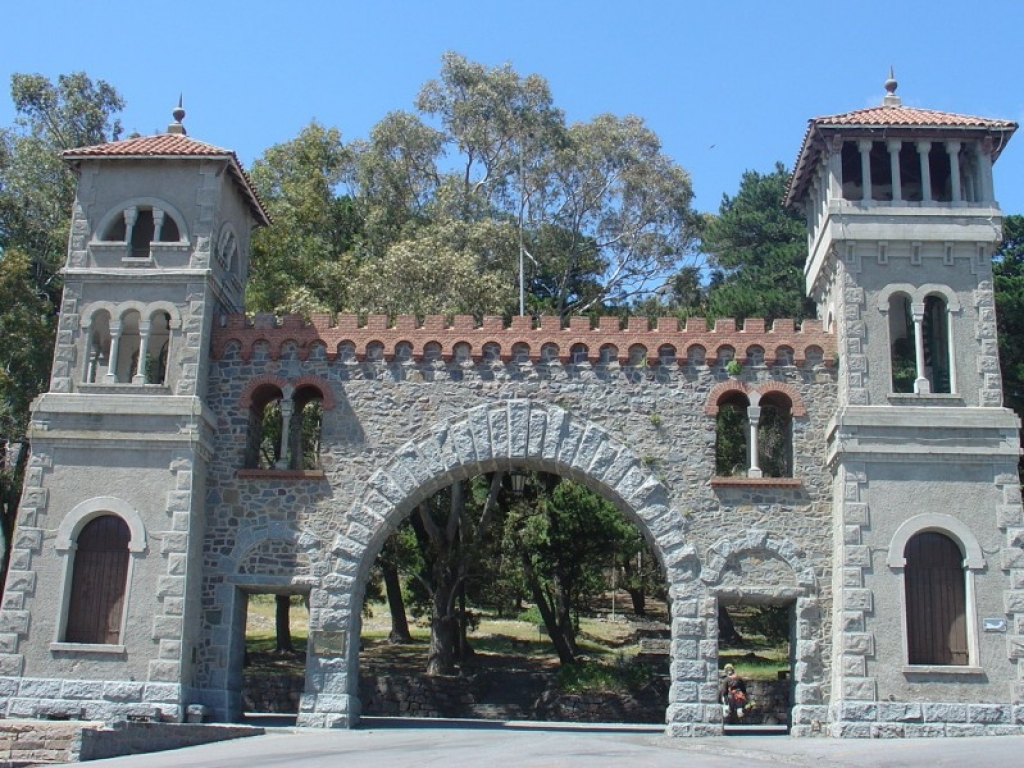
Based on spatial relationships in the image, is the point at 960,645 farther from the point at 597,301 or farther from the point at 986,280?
the point at 597,301

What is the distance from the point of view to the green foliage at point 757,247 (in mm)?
35969

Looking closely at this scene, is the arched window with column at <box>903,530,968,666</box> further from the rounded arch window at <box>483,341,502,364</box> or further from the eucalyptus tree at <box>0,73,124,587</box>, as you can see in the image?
the eucalyptus tree at <box>0,73,124,587</box>

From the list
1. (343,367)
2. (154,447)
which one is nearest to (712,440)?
(343,367)

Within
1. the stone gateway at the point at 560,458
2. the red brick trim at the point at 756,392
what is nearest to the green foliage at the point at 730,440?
the stone gateway at the point at 560,458

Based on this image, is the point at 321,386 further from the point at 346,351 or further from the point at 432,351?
the point at 432,351

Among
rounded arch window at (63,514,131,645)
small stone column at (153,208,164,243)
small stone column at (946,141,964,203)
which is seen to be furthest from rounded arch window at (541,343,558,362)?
rounded arch window at (63,514,131,645)

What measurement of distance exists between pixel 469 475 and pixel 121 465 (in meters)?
5.87

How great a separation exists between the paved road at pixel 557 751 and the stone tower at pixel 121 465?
2911mm

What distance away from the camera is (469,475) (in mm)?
21156

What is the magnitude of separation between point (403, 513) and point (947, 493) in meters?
9.01

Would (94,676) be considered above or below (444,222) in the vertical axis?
below

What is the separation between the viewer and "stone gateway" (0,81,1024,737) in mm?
19062

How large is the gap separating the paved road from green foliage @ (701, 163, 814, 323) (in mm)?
19212

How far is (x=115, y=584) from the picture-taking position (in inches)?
781
